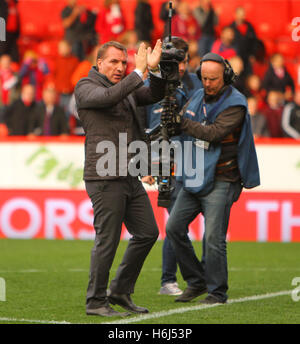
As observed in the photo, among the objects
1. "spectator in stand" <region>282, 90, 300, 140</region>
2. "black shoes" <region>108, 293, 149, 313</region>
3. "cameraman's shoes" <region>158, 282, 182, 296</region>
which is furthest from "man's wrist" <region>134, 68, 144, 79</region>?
"spectator in stand" <region>282, 90, 300, 140</region>

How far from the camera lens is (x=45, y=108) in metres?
14.4

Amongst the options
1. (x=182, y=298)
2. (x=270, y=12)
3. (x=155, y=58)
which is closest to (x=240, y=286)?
(x=182, y=298)

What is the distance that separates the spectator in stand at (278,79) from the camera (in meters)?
16.8

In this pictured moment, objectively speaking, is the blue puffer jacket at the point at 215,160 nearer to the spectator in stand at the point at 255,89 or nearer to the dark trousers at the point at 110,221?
the dark trousers at the point at 110,221

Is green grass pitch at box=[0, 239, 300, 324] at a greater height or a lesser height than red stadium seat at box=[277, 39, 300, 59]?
lesser

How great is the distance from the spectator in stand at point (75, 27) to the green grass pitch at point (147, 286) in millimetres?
6153

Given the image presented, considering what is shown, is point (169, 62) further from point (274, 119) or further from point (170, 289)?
point (274, 119)

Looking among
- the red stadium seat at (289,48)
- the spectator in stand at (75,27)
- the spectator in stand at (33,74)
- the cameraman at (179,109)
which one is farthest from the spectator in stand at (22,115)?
the red stadium seat at (289,48)

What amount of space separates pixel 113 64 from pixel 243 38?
10.5 metres

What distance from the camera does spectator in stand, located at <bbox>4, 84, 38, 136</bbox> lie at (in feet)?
47.2

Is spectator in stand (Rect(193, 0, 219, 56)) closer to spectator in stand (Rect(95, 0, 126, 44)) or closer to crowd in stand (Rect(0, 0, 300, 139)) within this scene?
crowd in stand (Rect(0, 0, 300, 139))

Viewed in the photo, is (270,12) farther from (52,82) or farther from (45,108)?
(45,108)

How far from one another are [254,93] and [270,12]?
5.47 meters

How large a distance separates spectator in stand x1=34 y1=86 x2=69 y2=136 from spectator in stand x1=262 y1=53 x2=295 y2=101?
14.9 ft
